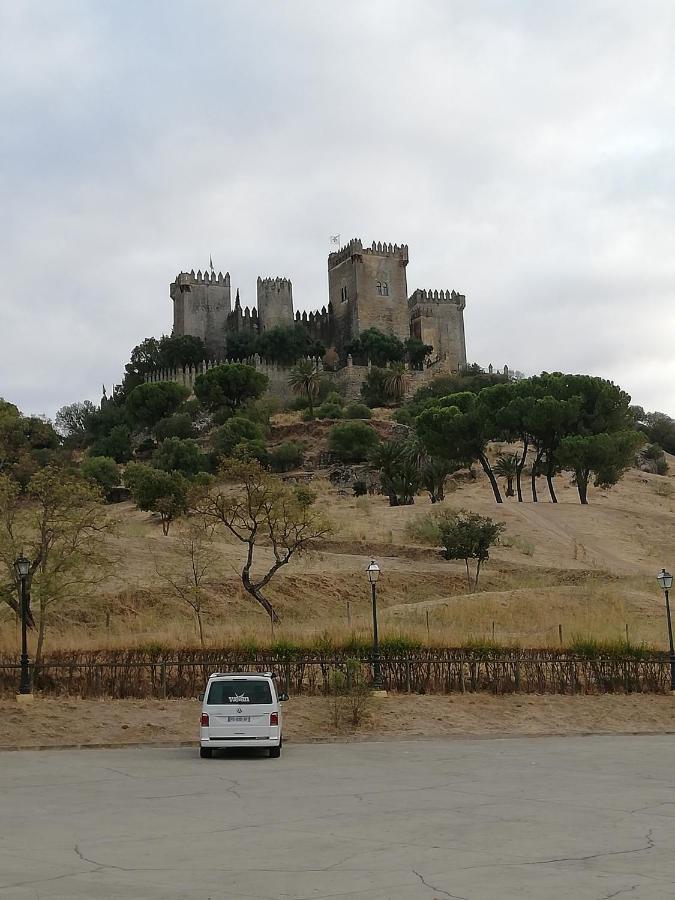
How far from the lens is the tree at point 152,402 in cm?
9531

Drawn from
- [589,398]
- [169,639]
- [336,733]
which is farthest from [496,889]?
[589,398]

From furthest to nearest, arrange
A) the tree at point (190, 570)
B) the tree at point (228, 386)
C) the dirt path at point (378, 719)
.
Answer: the tree at point (228, 386) < the tree at point (190, 570) < the dirt path at point (378, 719)

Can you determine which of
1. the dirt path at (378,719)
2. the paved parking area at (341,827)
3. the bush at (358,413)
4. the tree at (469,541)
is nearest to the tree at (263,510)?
the tree at (469,541)

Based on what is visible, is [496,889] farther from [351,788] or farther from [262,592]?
[262,592]

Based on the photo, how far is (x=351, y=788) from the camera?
1373 centimetres

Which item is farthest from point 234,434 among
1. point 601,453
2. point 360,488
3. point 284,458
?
point 601,453

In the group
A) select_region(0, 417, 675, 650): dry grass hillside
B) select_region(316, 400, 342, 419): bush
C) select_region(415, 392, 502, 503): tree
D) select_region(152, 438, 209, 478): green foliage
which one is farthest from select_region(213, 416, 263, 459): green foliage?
select_region(0, 417, 675, 650): dry grass hillside

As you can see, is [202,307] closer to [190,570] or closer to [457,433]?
[457,433]

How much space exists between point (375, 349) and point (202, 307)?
19542 millimetres

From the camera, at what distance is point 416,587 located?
4000 cm

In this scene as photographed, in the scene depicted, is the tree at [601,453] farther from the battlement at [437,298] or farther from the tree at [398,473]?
the battlement at [437,298]

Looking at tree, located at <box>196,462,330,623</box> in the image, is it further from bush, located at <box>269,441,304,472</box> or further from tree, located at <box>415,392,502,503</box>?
bush, located at <box>269,441,304,472</box>

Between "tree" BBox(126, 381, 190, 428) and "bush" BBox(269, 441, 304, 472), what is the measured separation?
19096mm

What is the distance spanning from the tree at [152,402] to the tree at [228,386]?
2288mm
